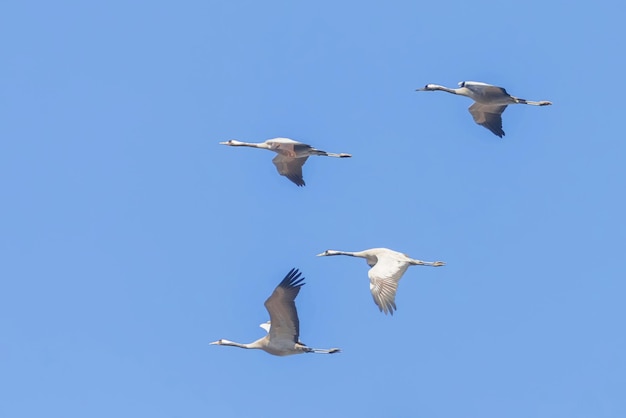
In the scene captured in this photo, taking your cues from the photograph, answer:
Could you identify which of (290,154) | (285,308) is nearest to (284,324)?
(285,308)

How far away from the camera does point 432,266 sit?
38.6 m

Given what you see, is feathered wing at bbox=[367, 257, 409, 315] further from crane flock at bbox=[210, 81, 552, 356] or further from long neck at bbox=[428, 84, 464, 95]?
long neck at bbox=[428, 84, 464, 95]

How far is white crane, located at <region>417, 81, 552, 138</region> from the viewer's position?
38688 mm

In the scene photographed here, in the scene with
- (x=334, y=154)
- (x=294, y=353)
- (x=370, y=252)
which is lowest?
(x=294, y=353)

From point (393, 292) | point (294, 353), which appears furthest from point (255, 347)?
point (393, 292)

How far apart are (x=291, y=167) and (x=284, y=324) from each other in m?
6.01

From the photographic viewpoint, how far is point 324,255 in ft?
139

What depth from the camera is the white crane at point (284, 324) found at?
35250 millimetres

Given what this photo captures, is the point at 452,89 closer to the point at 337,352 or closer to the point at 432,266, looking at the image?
the point at 432,266

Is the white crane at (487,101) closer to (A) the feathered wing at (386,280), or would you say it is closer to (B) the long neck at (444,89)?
(B) the long neck at (444,89)

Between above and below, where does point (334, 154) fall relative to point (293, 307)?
above

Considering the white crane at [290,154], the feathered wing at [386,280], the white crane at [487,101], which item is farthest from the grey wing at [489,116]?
the feathered wing at [386,280]

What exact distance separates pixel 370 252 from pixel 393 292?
367cm

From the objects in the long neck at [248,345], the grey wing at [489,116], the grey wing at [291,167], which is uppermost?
the grey wing at [489,116]
